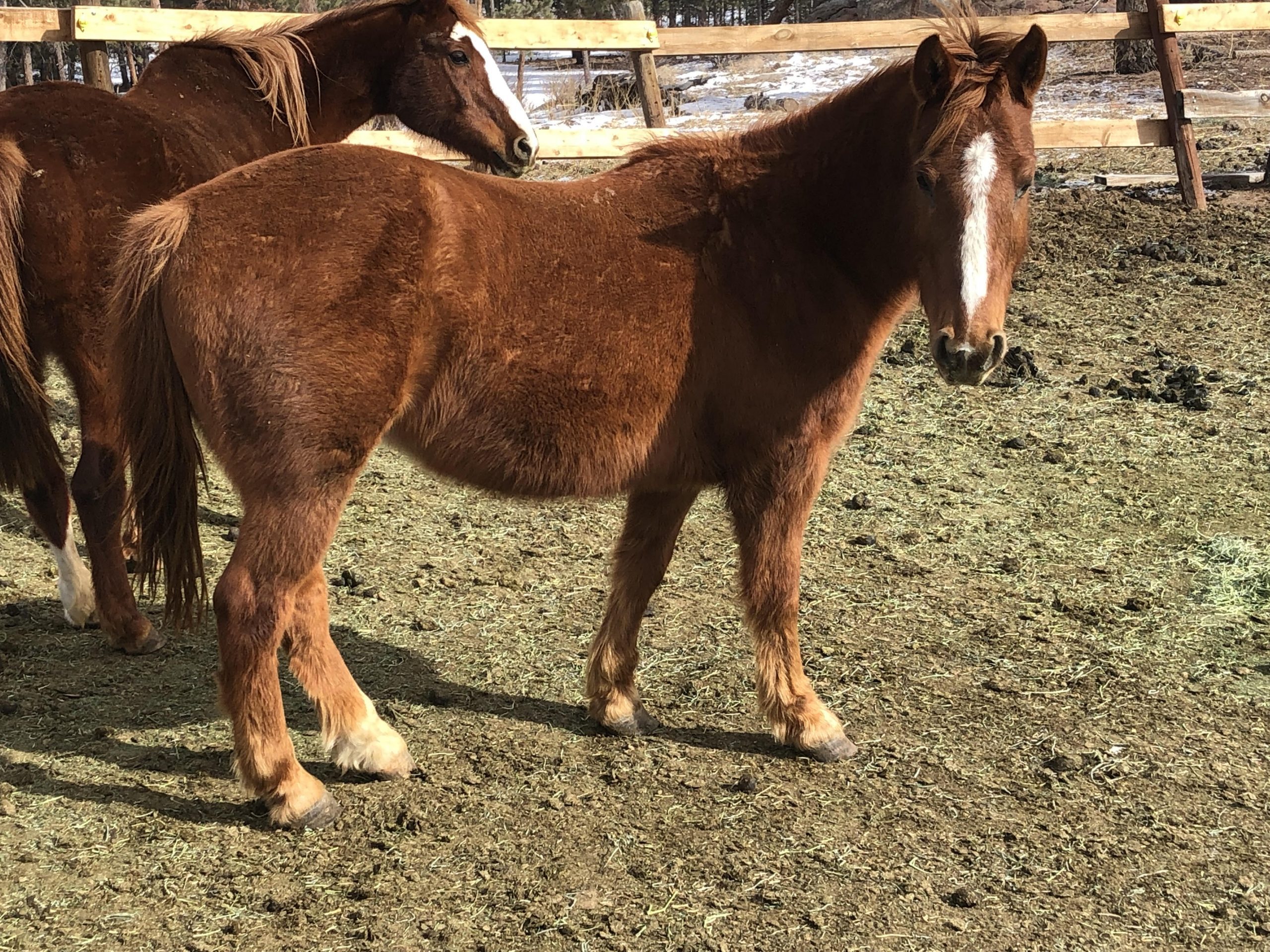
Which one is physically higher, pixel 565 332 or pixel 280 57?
pixel 280 57

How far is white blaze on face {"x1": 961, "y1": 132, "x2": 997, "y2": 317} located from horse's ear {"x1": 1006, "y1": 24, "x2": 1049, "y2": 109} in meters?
0.22

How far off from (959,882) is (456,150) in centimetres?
407

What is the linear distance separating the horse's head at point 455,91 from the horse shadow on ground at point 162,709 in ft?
8.24

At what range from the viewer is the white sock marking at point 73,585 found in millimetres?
4191

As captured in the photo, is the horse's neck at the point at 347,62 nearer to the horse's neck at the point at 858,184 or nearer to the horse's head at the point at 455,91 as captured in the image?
the horse's head at the point at 455,91

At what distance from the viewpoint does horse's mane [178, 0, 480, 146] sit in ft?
15.4

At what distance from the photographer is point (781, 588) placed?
11.0 ft

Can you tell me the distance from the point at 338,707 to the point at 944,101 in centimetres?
247

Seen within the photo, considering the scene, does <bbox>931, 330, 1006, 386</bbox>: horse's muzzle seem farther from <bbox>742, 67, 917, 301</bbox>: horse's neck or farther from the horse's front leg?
the horse's front leg

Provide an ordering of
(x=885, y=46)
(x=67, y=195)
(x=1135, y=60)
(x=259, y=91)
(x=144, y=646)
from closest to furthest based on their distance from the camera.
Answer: (x=67, y=195), (x=144, y=646), (x=259, y=91), (x=885, y=46), (x=1135, y=60)

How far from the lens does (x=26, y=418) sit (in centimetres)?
377

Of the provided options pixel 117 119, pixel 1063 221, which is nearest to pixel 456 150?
pixel 117 119

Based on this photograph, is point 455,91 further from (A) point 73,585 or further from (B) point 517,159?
(A) point 73,585

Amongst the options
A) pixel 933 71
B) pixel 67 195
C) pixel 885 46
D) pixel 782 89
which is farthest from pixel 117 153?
pixel 782 89
